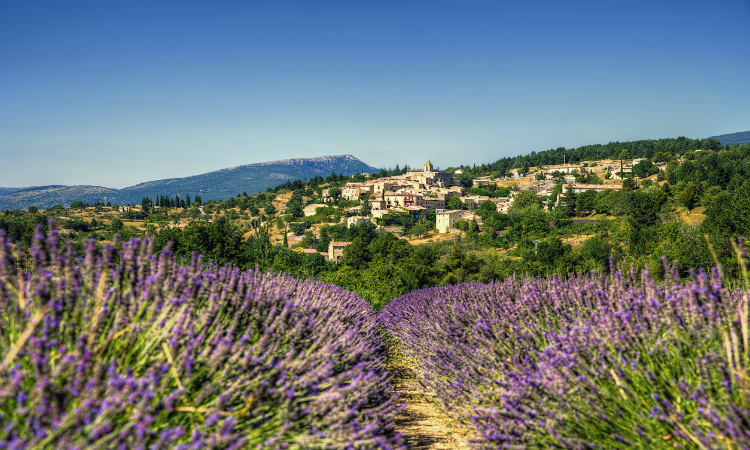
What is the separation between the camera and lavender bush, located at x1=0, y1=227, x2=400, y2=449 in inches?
60.1

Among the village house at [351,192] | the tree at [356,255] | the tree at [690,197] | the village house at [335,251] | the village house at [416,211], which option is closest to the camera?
the tree at [356,255]

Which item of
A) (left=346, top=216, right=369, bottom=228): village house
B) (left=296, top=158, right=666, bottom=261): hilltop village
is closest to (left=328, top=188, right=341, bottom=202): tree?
(left=296, top=158, right=666, bottom=261): hilltop village

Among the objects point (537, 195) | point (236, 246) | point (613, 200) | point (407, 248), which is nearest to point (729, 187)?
point (613, 200)

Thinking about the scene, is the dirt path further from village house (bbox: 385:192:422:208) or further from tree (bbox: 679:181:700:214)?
village house (bbox: 385:192:422:208)

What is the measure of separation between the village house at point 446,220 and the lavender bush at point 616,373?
68.2 m

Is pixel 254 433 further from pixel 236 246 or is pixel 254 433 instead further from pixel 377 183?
pixel 377 183

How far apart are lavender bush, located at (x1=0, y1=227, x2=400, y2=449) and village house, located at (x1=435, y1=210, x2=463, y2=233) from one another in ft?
228

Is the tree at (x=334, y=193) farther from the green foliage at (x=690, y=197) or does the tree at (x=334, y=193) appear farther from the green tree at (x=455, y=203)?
the green foliage at (x=690, y=197)

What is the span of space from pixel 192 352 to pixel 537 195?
86.4 meters

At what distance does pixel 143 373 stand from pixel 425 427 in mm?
2587

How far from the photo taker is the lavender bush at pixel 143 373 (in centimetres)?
153

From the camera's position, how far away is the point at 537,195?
270 ft

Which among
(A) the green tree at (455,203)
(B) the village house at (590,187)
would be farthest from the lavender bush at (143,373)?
(B) the village house at (590,187)

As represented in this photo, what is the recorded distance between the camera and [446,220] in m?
72.2
